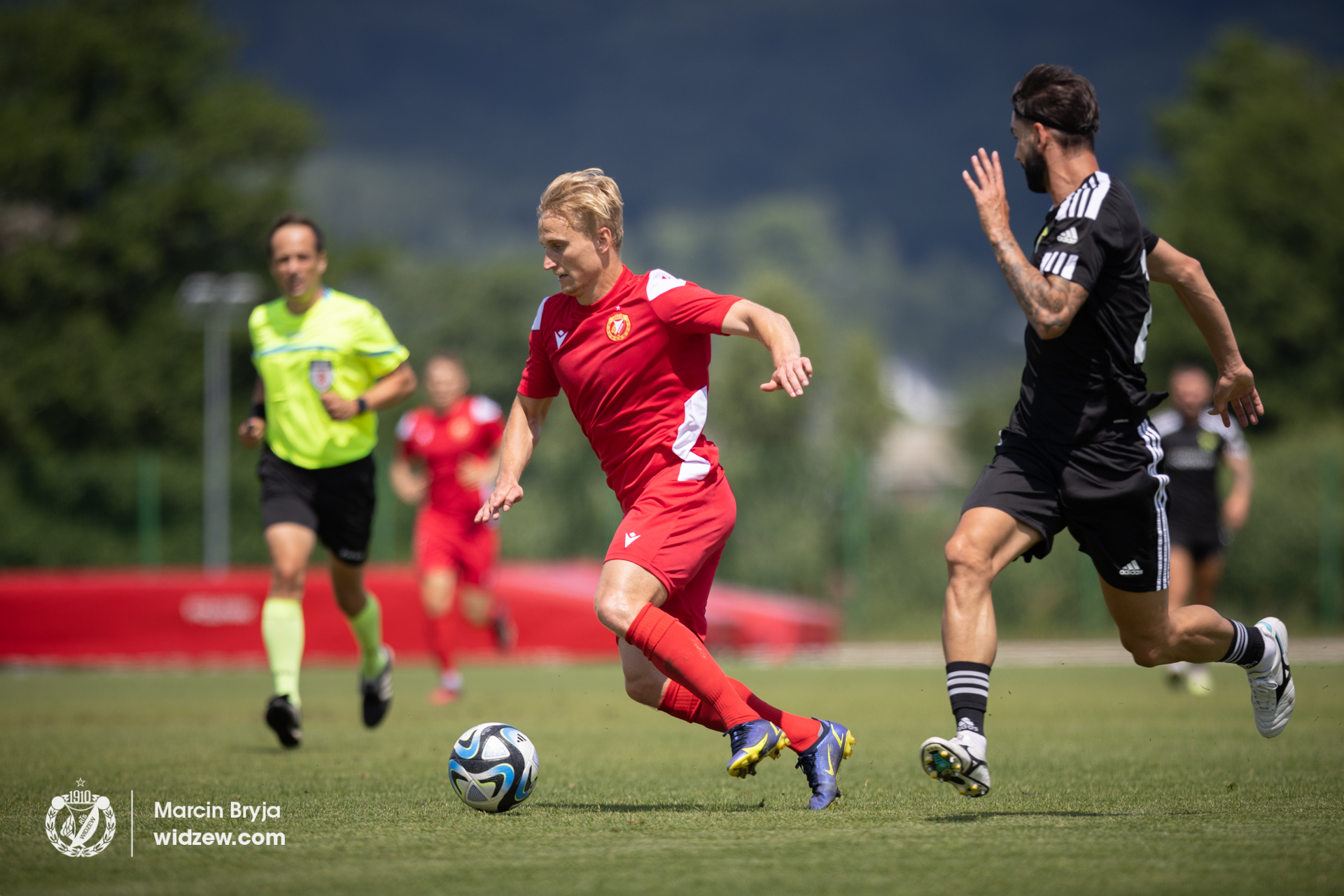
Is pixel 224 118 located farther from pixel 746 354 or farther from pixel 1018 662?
pixel 746 354

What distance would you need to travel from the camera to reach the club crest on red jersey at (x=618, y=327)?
16.6 feet

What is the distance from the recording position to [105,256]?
37875 millimetres

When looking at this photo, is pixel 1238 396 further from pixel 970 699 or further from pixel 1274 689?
pixel 970 699

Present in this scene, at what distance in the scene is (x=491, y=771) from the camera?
4.88m

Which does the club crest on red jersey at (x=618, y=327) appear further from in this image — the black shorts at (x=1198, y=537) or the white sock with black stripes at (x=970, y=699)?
the black shorts at (x=1198, y=537)

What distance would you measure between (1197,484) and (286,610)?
307 inches

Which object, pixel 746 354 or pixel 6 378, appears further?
→ pixel 746 354

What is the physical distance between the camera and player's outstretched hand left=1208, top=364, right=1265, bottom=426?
17.2 ft

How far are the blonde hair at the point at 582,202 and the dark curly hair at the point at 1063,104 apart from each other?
61.3 inches

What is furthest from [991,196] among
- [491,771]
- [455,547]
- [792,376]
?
[455,547]

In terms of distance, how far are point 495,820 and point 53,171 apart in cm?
3797

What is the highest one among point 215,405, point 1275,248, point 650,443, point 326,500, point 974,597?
point 1275,248

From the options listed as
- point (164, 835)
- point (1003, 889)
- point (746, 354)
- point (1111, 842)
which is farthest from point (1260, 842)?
point (746, 354)

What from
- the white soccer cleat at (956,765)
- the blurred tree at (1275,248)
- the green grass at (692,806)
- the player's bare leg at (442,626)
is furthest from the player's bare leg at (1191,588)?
the blurred tree at (1275,248)
